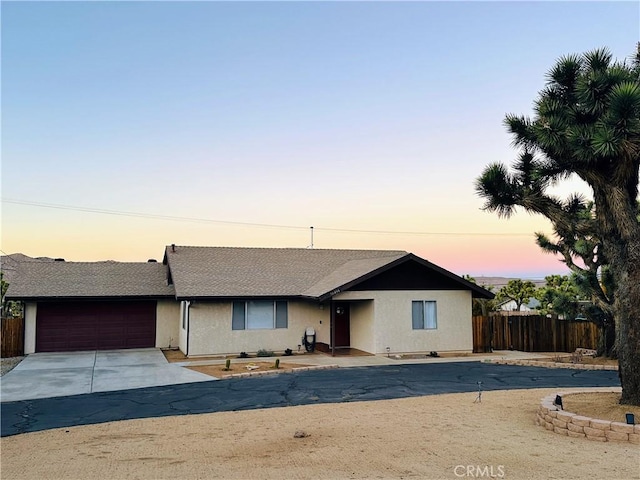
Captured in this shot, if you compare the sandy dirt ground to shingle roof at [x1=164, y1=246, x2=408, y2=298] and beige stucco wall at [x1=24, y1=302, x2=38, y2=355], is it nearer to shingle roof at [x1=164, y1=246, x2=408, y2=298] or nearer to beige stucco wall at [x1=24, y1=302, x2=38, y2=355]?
shingle roof at [x1=164, y1=246, x2=408, y2=298]

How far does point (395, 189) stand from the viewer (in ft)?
90.8

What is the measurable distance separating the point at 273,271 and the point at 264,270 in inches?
18.2

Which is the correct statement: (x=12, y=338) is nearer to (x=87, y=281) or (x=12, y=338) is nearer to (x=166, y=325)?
(x=87, y=281)

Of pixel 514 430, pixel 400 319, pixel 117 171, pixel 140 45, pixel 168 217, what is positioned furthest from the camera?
pixel 168 217

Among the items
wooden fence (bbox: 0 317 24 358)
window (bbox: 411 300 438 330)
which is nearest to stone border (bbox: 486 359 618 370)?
window (bbox: 411 300 438 330)

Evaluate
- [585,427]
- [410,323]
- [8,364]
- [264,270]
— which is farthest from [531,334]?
[8,364]

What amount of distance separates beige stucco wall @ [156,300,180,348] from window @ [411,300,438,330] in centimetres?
1190

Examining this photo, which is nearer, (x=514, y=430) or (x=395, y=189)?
(x=514, y=430)

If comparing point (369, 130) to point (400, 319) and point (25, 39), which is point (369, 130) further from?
point (25, 39)

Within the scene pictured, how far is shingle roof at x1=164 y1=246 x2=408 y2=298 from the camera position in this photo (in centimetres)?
2248

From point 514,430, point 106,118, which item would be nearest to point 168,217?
point 106,118

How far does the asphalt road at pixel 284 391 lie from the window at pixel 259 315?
6121 mm

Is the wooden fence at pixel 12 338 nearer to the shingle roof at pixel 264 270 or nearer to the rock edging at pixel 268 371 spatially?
the shingle roof at pixel 264 270

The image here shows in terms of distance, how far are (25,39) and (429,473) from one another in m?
16.4
